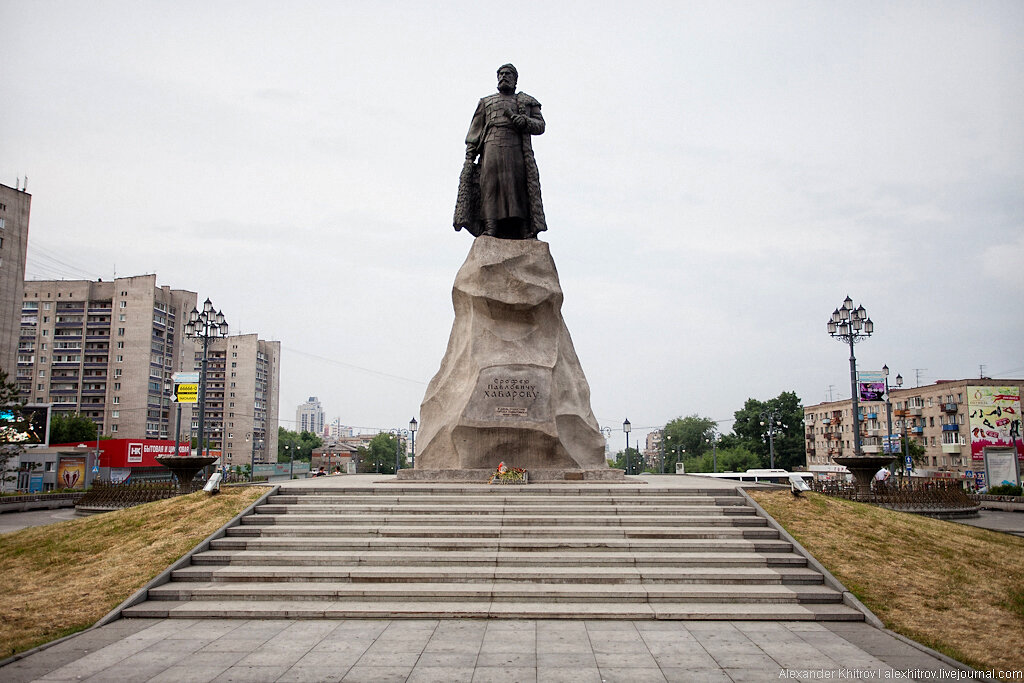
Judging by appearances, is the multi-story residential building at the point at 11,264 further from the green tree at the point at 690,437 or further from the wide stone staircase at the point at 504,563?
the green tree at the point at 690,437

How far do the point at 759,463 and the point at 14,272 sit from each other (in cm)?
6450

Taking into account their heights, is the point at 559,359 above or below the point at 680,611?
above

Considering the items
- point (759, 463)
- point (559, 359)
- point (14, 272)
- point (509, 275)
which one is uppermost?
point (14, 272)

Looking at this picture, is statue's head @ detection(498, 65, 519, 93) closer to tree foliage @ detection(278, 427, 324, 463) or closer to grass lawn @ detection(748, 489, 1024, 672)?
grass lawn @ detection(748, 489, 1024, 672)

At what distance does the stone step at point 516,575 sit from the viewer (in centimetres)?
901

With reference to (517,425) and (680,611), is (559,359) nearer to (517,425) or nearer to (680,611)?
(517,425)

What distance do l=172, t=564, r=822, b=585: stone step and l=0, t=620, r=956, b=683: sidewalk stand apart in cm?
104

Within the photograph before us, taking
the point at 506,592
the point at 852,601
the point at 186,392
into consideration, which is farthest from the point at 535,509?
the point at 186,392

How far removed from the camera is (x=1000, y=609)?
8.31 meters

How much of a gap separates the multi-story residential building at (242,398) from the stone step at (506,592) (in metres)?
71.2

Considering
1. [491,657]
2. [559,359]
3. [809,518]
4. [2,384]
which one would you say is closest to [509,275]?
[559,359]

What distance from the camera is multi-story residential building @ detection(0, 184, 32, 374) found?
147ft

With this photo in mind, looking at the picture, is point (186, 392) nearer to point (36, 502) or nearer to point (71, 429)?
point (36, 502)

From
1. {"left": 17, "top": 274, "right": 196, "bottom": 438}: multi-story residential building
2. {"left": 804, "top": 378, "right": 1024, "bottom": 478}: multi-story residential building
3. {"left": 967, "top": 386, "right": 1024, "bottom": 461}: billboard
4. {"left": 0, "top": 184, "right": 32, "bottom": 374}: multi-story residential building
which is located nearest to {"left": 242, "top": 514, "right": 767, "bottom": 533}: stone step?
{"left": 804, "top": 378, "right": 1024, "bottom": 478}: multi-story residential building
